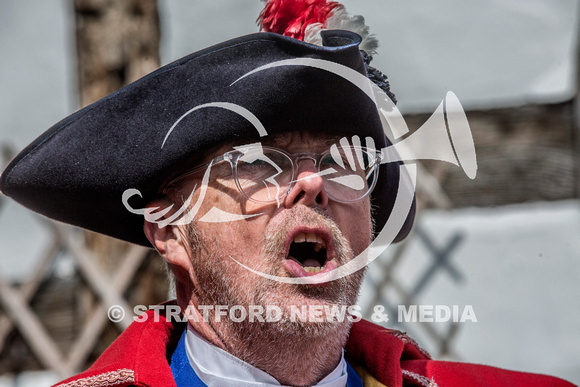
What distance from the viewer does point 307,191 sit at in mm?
2197

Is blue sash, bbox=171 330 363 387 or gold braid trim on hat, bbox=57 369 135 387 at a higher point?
gold braid trim on hat, bbox=57 369 135 387

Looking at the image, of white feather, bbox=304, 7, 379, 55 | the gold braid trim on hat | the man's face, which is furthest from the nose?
the gold braid trim on hat

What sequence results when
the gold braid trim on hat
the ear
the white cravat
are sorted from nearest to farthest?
1. the gold braid trim on hat
2. the white cravat
3. the ear

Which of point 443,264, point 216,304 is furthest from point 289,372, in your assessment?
point 443,264

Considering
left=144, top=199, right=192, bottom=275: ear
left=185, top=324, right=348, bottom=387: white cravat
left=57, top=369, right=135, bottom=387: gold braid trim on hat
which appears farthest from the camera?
left=144, top=199, right=192, bottom=275: ear

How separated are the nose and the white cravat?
506 millimetres

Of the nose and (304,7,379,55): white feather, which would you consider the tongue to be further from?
(304,7,379,55): white feather

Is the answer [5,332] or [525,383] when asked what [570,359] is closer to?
[525,383]

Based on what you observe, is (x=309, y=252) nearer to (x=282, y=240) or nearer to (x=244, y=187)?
(x=282, y=240)

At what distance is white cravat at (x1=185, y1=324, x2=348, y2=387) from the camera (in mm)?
2285

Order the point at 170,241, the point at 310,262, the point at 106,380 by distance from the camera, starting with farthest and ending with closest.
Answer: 1. the point at 170,241
2. the point at 310,262
3. the point at 106,380

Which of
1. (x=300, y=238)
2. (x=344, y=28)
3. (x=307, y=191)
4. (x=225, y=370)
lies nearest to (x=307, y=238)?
(x=300, y=238)

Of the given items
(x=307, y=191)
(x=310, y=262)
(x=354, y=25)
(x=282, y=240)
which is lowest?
(x=310, y=262)

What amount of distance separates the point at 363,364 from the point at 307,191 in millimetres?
689
